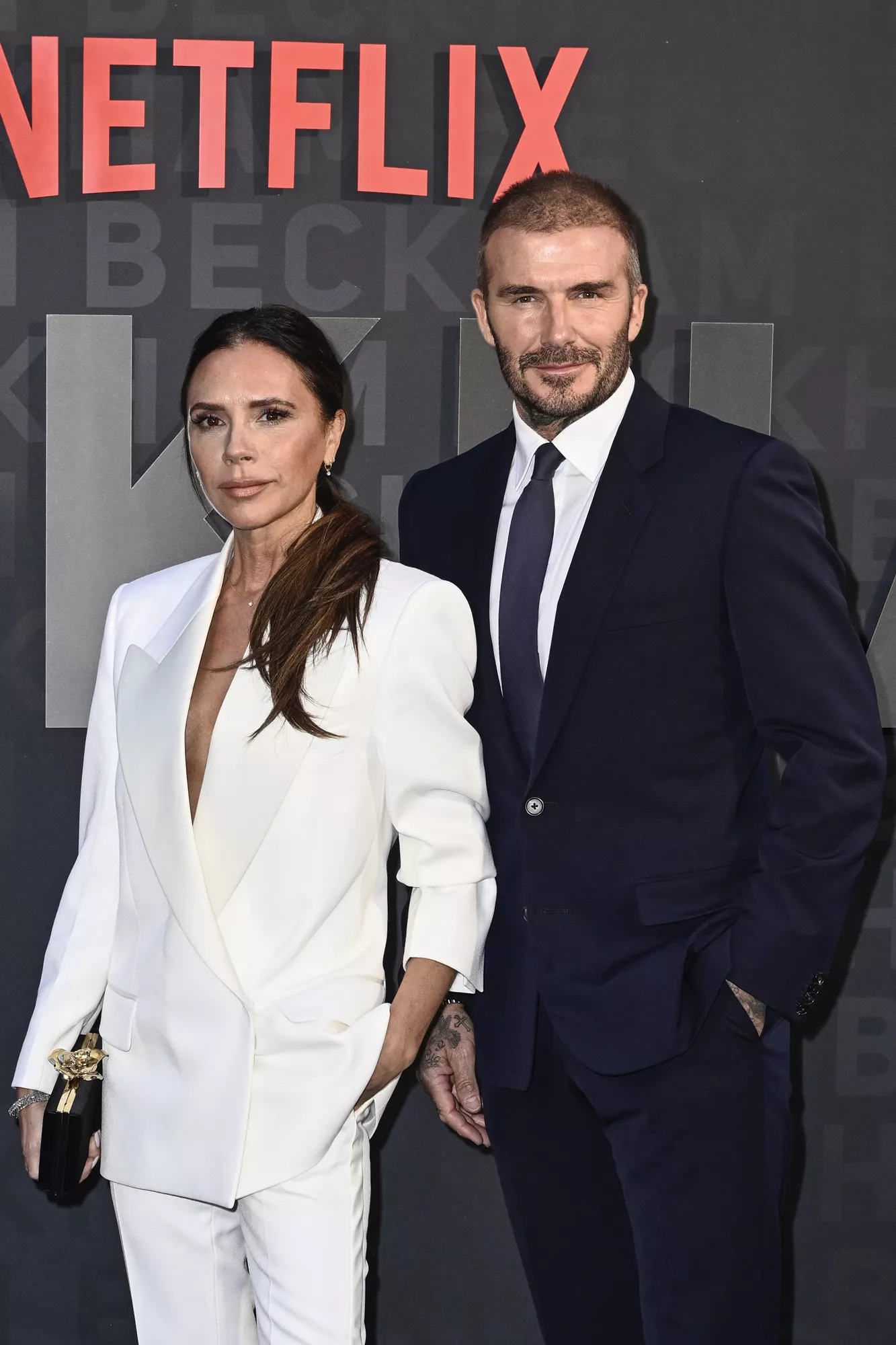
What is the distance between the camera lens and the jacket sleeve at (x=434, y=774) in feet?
5.89

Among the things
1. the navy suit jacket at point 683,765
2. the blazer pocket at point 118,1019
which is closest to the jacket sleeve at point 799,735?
the navy suit jacket at point 683,765

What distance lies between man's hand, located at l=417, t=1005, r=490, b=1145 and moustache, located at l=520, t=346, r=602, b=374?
1052mm

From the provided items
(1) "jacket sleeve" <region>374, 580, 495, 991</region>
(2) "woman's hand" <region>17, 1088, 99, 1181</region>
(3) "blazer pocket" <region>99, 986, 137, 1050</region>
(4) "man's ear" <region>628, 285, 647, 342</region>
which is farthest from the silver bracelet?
(4) "man's ear" <region>628, 285, 647, 342</region>

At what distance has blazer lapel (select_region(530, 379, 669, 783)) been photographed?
190 cm

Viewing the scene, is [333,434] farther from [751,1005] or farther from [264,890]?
[751,1005]

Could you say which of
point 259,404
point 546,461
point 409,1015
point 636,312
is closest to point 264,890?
point 409,1015

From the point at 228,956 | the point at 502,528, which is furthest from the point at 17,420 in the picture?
the point at 228,956

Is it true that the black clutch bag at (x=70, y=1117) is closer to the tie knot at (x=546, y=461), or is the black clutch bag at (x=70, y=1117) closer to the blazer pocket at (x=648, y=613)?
the blazer pocket at (x=648, y=613)

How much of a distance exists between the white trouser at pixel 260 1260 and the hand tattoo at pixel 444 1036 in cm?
41

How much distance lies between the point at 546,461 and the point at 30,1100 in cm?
121

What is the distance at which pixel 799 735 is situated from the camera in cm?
184

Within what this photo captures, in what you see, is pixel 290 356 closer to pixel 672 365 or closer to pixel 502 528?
pixel 502 528

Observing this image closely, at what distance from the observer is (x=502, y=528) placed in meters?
2.14

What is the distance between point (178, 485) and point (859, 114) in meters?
1.63
